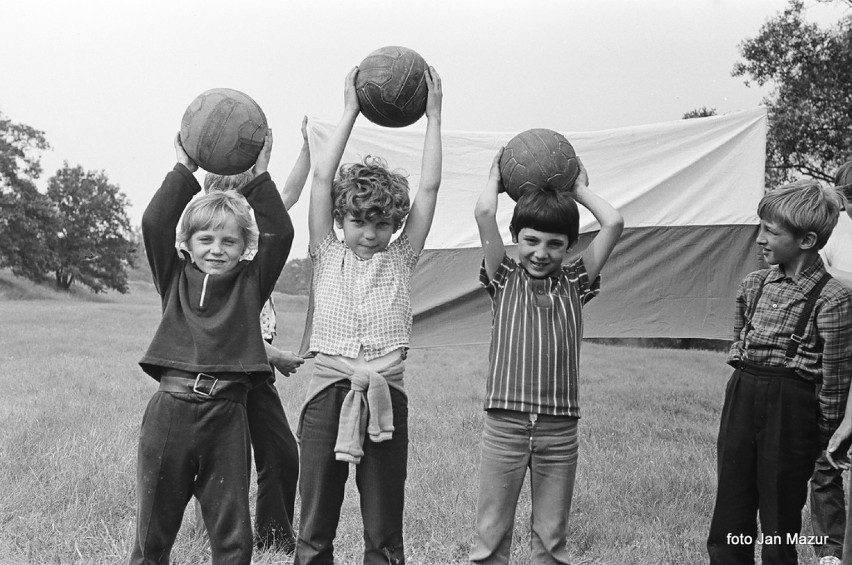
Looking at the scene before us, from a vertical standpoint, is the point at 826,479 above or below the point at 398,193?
below

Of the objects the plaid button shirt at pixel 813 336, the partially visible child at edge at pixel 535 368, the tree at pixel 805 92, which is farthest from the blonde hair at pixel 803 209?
the tree at pixel 805 92

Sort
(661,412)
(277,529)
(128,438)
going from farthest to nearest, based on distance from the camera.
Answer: (661,412) → (128,438) → (277,529)

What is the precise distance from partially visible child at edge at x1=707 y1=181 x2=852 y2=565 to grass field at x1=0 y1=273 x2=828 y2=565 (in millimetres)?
576

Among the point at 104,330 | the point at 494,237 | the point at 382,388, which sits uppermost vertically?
the point at 494,237

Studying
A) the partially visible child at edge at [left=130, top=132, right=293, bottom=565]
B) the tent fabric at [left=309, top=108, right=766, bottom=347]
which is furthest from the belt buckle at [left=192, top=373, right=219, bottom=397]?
the tent fabric at [left=309, top=108, right=766, bottom=347]

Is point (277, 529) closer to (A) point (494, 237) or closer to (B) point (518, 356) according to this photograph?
(B) point (518, 356)

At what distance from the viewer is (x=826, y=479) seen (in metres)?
3.97

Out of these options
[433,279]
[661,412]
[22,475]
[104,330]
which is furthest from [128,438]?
[104,330]

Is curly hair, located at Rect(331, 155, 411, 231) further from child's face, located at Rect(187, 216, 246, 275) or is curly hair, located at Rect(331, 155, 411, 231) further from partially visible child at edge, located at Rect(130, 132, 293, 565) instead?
child's face, located at Rect(187, 216, 246, 275)

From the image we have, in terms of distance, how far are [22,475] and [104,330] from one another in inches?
505

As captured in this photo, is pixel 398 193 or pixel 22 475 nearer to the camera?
pixel 398 193

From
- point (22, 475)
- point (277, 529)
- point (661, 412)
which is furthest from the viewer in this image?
point (661, 412)

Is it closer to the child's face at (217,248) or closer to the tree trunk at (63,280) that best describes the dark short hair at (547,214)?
the child's face at (217,248)

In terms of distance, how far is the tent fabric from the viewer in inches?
276
